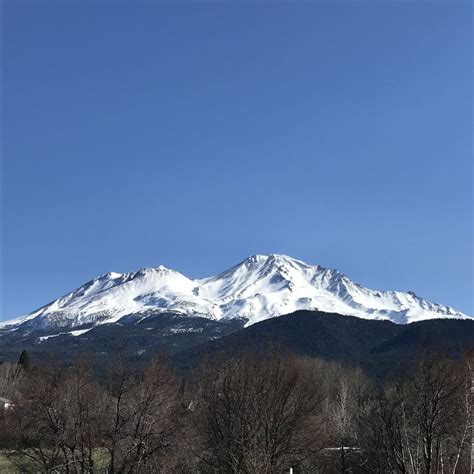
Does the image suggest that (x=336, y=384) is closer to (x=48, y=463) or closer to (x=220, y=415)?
(x=220, y=415)

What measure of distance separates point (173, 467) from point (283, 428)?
6022 mm

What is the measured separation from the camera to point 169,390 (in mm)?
29891

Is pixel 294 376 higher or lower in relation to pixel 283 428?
higher

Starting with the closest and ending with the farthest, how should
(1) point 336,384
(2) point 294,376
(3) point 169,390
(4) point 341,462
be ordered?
1. (3) point 169,390
2. (2) point 294,376
3. (4) point 341,462
4. (1) point 336,384

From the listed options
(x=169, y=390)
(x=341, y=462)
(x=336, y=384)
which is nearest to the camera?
(x=169, y=390)

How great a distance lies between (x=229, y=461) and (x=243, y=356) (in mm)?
5681

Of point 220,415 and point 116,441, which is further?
point 220,415

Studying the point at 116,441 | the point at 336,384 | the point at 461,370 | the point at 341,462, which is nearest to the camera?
the point at 116,441

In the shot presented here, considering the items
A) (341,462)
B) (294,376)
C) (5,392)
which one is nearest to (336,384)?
(341,462)

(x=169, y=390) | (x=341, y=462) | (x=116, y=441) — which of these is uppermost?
(x=169, y=390)

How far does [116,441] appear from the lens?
26812 millimetres

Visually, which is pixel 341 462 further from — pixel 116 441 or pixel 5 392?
pixel 5 392

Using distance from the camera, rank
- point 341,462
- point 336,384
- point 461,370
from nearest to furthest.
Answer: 1. point 461,370
2. point 341,462
3. point 336,384

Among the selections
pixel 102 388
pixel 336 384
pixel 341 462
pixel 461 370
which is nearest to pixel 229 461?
pixel 102 388
